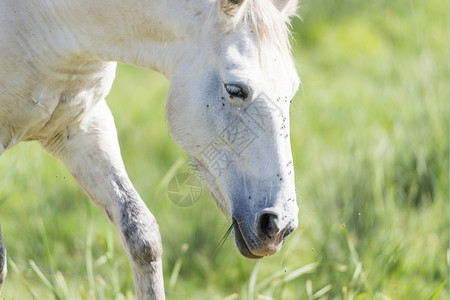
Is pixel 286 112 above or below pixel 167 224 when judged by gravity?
above

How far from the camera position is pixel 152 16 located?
2.31 m

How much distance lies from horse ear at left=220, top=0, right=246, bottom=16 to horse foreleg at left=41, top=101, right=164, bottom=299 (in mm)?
753

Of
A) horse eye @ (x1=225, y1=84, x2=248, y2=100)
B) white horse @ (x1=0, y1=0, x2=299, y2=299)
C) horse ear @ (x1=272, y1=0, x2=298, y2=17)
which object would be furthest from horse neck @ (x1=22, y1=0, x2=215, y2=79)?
horse ear @ (x1=272, y1=0, x2=298, y2=17)

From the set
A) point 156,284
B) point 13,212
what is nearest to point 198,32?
point 156,284

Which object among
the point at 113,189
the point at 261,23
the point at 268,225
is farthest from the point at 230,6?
the point at 113,189

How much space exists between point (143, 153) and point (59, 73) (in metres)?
2.82

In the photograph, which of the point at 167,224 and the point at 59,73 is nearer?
the point at 59,73

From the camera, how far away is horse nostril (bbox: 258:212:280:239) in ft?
6.92

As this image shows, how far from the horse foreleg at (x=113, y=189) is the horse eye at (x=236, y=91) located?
0.68 metres

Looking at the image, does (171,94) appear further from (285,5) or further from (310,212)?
(310,212)

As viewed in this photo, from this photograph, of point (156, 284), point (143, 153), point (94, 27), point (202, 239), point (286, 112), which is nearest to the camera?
point (286, 112)

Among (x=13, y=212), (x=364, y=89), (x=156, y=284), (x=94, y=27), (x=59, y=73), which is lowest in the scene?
(x=364, y=89)

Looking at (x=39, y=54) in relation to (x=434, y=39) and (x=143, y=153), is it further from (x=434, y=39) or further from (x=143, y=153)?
(x=434, y=39)

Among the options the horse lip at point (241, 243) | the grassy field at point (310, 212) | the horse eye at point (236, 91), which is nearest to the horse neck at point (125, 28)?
the horse eye at point (236, 91)
